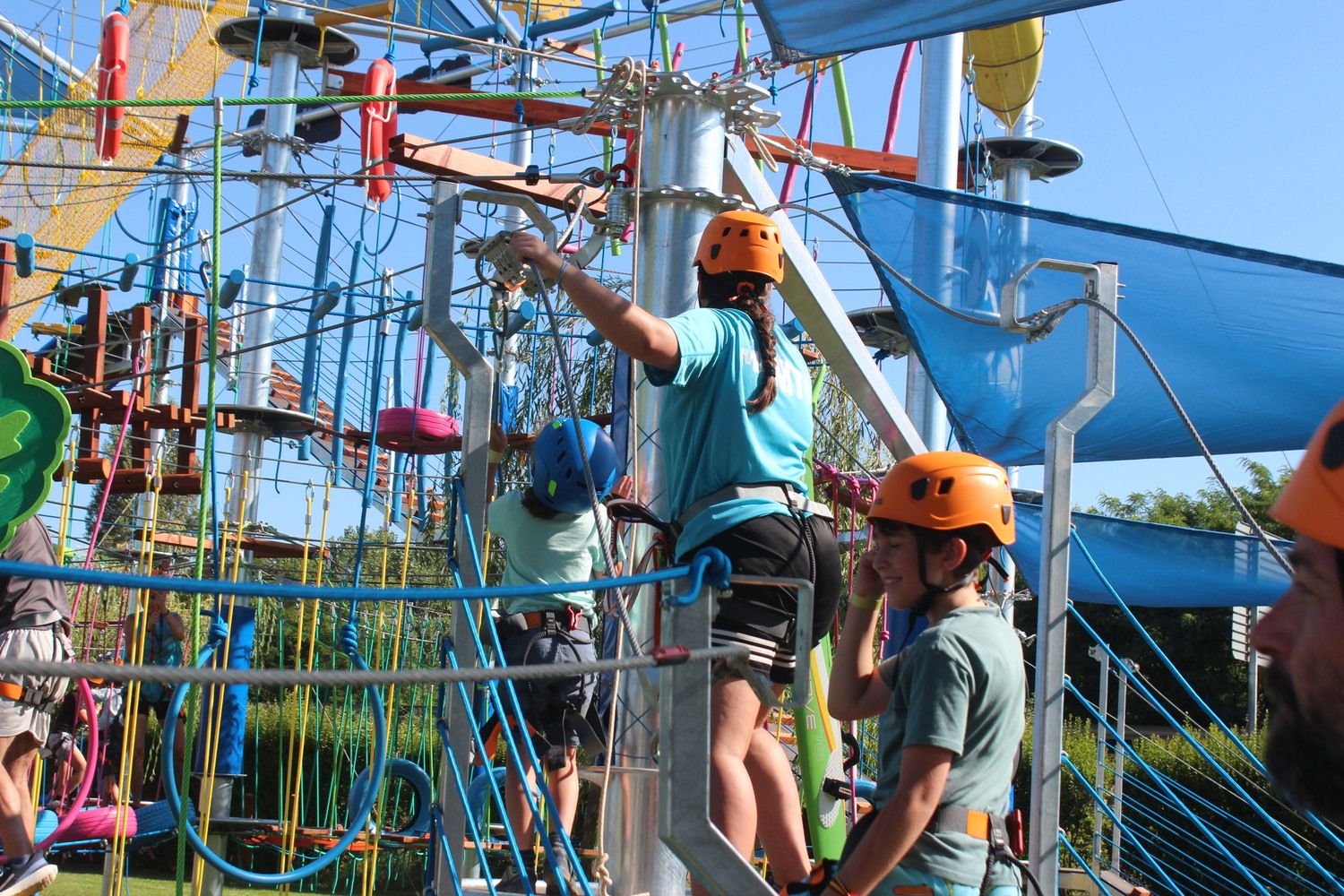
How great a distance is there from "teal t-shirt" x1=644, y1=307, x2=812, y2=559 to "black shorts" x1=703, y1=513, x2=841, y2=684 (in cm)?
3

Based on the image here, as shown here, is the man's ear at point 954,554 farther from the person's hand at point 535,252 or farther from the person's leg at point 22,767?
the person's leg at point 22,767

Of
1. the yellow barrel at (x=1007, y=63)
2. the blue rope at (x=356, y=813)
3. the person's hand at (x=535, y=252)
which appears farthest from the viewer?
the yellow barrel at (x=1007, y=63)

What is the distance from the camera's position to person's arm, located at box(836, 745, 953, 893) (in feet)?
7.25

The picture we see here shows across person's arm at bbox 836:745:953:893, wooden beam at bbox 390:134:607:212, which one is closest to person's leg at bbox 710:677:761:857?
person's arm at bbox 836:745:953:893

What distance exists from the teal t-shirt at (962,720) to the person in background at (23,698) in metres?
3.00

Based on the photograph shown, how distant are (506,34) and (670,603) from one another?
46.3 feet

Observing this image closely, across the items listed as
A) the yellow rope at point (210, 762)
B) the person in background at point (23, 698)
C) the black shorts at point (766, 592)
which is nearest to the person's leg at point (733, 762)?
the black shorts at point (766, 592)

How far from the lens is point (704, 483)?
10.8 ft

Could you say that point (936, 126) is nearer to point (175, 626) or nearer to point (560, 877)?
point (175, 626)

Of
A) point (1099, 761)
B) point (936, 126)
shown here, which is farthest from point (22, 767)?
point (936, 126)

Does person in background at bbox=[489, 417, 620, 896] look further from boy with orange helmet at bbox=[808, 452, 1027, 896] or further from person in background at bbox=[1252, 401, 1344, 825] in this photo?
person in background at bbox=[1252, 401, 1344, 825]

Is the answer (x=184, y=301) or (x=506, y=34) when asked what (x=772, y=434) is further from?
(x=506, y=34)

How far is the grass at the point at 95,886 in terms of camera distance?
7780 mm

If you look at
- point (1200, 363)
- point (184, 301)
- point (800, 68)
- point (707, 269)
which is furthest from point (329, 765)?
point (707, 269)
